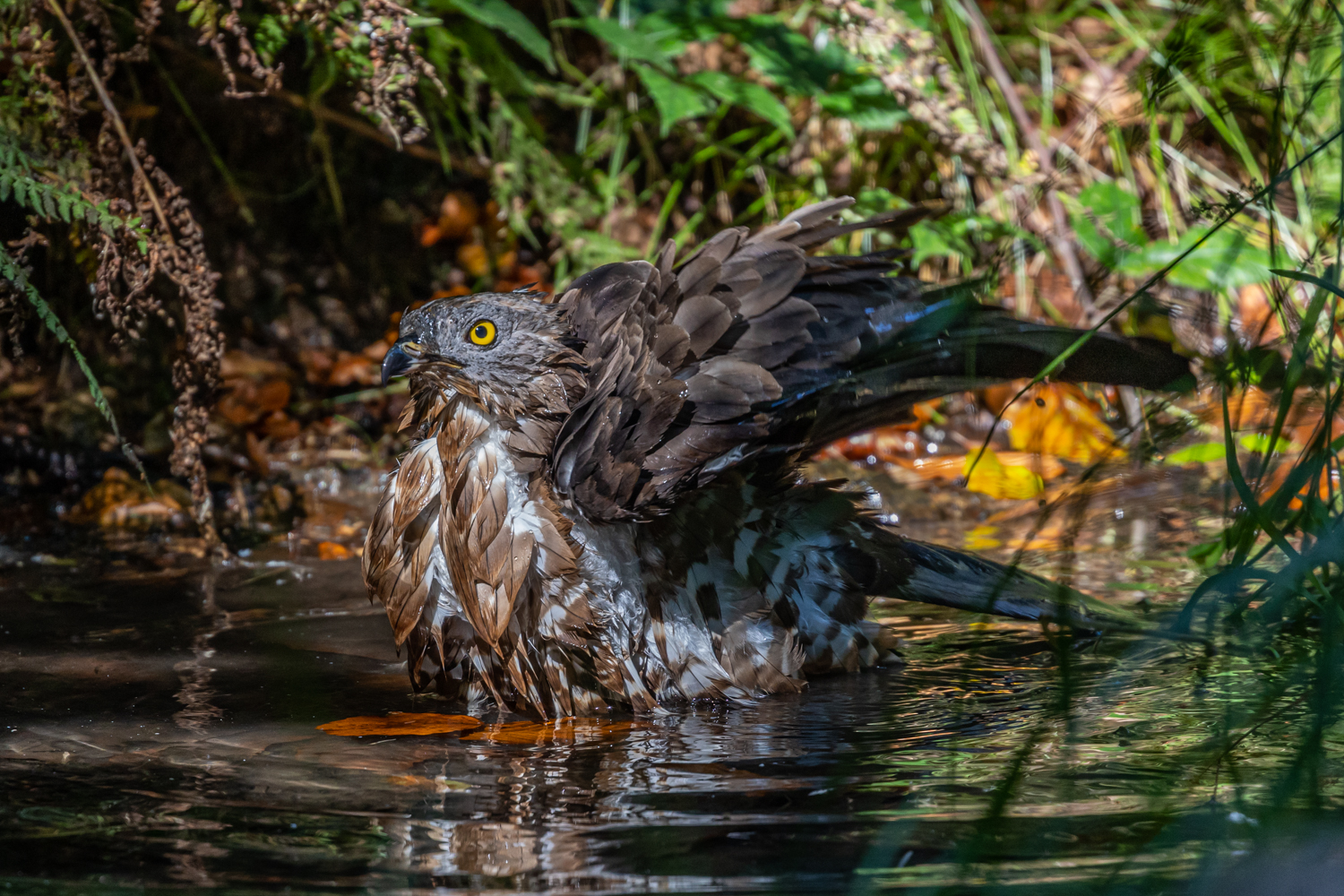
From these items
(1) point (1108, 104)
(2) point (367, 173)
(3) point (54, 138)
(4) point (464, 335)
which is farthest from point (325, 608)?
(1) point (1108, 104)

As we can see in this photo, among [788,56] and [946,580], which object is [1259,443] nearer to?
[946,580]

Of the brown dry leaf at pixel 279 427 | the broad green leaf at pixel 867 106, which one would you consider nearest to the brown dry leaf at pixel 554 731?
the brown dry leaf at pixel 279 427

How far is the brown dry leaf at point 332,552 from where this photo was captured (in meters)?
4.12

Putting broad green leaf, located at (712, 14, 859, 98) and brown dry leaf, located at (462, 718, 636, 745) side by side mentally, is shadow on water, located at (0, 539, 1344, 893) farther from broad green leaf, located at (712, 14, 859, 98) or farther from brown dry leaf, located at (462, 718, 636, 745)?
broad green leaf, located at (712, 14, 859, 98)

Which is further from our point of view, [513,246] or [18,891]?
[513,246]

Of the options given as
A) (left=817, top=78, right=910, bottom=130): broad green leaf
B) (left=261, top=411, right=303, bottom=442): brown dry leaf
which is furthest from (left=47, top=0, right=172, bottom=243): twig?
(left=817, top=78, right=910, bottom=130): broad green leaf

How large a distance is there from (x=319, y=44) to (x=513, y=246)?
71.6 inches

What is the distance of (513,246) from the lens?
20.7 feet

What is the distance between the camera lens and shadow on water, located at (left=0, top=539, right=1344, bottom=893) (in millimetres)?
1752

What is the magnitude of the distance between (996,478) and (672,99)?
203cm

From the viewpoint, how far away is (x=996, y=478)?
4293mm

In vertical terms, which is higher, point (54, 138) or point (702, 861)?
point (54, 138)

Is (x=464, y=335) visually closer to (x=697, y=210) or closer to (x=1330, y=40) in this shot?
(x=1330, y=40)

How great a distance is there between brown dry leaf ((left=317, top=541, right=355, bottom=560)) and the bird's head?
1416mm
